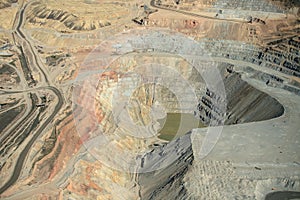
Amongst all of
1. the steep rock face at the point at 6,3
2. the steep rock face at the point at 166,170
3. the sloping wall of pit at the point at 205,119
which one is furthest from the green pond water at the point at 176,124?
the steep rock face at the point at 6,3

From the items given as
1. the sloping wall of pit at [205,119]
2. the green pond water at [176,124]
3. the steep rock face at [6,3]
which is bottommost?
the green pond water at [176,124]

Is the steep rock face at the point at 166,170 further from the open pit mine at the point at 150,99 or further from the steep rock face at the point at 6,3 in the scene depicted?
the steep rock face at the point at 6,3

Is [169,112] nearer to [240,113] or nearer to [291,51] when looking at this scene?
[240,113]

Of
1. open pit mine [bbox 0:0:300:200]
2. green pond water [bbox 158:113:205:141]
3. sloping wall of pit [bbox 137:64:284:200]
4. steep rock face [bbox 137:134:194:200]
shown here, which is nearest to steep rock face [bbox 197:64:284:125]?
sloping wall of pit [bbox 137:64:284:200]

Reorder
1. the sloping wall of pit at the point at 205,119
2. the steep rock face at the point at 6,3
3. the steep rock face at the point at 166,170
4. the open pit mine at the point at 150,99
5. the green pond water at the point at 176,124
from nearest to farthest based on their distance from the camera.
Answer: the open pit mine at the point at 150,99 → the steep rock face at the point at 166,170 → the sloping wall of pit at the point at 205,119 → the green pond water at the point at 176,124 → the steep rock face at the point at 6,3

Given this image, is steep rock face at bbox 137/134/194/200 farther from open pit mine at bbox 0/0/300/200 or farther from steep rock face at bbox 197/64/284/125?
steep rock face at bbox 197/64/284/125

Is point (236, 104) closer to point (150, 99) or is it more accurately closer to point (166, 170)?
point (150, 99)
